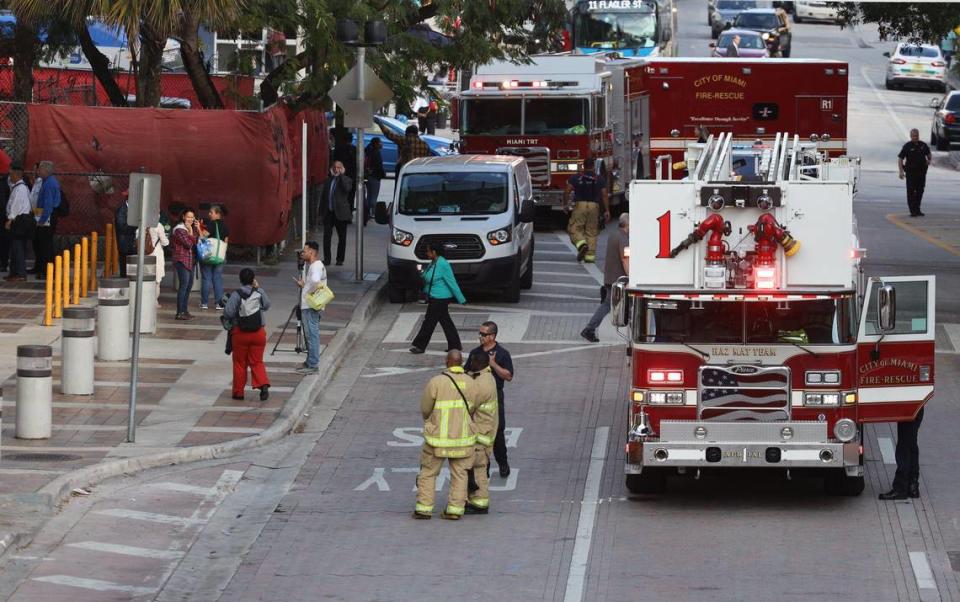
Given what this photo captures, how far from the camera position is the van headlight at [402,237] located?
85.3 ft

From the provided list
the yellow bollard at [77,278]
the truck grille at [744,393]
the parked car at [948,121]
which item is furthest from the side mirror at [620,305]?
the parked car at [948,121]

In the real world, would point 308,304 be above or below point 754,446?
above

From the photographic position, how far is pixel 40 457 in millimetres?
16359

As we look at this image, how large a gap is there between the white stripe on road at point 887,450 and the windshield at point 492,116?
17957mm

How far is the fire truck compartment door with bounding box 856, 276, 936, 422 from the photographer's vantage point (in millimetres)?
14844

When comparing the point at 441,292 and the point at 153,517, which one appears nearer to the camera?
the point at 153,517

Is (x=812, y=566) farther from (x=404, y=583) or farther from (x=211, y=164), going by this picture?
(x=211, y=164)

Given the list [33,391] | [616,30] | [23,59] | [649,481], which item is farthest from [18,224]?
[616,30]

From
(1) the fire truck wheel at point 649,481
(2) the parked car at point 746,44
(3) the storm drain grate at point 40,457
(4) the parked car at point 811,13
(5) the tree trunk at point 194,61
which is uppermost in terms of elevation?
(4) the parked car at point 811,13

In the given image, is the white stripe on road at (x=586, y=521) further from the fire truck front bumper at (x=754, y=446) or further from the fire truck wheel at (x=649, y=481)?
the fire truck front bumper at (x=754, y=446)

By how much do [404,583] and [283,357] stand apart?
9443mm

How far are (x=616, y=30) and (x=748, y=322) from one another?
125 ft

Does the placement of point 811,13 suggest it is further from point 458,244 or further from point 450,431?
point 450,431

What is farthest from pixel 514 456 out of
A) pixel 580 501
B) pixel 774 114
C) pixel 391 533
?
pixel 774 114
